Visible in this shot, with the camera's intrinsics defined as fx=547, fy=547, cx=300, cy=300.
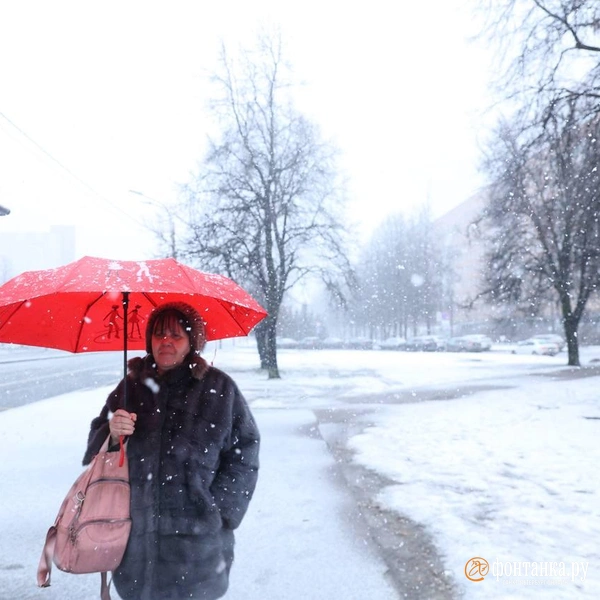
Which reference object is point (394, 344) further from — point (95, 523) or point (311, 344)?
point (95, 523)

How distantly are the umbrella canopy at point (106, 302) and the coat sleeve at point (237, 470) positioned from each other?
0.52 metres

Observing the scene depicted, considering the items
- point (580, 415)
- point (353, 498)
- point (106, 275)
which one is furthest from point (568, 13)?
point (106, 275)

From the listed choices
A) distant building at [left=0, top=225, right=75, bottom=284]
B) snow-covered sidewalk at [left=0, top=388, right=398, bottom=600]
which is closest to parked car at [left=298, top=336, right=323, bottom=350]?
distant building at [left=0, top=225, right=75, bottom=284]

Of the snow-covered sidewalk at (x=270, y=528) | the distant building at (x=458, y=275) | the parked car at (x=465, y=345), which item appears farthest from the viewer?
the distant building at (x=458, y=275)

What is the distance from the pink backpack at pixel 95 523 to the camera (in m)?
2.04

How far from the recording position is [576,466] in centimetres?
639

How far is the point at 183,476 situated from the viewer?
2215 mm

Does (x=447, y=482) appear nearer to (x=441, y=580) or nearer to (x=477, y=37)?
(x=441, y=580)

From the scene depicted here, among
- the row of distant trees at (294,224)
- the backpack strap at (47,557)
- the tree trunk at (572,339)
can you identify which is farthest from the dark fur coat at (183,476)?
the tree trunk at (572,339)

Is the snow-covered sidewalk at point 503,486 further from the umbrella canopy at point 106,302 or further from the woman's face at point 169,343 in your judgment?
the woman's face at point 169,343

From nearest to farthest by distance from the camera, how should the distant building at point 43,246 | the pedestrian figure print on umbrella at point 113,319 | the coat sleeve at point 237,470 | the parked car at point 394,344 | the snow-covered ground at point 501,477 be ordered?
the coat sleeve at point 237,470, the pedestrian figure print on umbrella at point 113,319, the snow-covered ground at point 501,477, the distant building at point 43,246, the parked car at point 394,344

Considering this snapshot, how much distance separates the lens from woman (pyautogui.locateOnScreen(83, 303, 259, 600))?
2170mm

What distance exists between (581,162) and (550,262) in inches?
438

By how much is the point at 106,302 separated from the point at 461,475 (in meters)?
4.80
